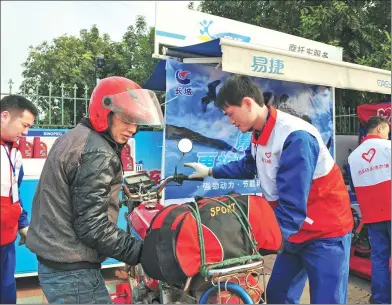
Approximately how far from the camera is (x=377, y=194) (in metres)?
3.50

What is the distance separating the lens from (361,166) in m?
3.56

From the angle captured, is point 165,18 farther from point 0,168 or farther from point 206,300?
point 206,300

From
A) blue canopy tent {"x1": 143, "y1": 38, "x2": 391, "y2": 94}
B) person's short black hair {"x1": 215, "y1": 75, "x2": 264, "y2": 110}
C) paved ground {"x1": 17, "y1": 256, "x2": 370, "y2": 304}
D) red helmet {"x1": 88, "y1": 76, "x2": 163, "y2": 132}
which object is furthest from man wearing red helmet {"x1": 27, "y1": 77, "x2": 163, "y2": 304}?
blue canopy tent {"x1": 143, "y1": 38, "x2": 391, "y2": 94}

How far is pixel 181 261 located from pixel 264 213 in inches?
17.2

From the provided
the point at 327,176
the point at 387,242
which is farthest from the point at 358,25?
the point at 327,176

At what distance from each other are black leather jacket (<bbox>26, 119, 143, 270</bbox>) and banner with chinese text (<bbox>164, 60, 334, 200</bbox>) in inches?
94.7

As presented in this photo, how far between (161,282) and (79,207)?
3.23 feet

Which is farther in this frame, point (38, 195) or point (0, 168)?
point (0, 168)

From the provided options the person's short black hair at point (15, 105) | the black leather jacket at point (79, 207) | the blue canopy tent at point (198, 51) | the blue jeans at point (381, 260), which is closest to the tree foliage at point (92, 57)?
the blue canopy tent at point (198, 51)

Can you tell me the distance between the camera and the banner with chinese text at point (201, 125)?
13.5 feet

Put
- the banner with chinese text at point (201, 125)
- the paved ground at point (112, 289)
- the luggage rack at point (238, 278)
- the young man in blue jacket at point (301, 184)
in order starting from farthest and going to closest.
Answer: the banner with chinese text at point (201, 125) → the paved ground at point (112, 289) → the young man in blue jacket at point (301, 184) → the luggage rack at point (238, 278)

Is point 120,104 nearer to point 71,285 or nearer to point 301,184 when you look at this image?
point 71,285

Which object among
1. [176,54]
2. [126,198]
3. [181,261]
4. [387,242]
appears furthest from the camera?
[176,54]

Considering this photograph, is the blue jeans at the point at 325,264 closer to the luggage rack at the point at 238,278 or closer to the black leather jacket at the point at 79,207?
the luggage rack at the point at 238,278
